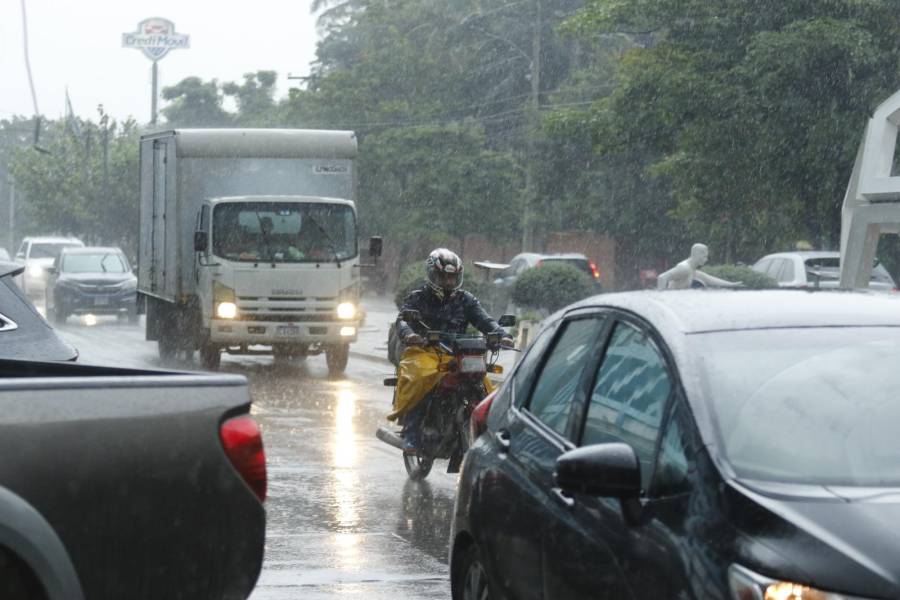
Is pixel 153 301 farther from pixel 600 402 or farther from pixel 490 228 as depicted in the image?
pixel 490 228

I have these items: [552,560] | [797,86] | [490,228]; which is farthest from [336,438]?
[490,228]

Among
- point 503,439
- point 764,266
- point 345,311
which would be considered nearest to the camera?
point 503,439

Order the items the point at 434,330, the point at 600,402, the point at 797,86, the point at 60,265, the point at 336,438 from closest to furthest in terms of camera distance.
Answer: the point at 600,402, the point at 434,330, the point at 336,438, the point at 797,86, the point at 60,265

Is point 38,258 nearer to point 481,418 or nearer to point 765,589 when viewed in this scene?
point 481,418

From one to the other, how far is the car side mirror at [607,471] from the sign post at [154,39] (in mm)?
102461

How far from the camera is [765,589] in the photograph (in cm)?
Answer: 362

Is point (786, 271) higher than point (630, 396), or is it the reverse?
point (630, 396)

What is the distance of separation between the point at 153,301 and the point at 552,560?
2013 cm

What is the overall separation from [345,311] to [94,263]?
15.2m

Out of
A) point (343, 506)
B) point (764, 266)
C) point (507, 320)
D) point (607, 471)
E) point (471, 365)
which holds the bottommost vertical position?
point (343, 506)

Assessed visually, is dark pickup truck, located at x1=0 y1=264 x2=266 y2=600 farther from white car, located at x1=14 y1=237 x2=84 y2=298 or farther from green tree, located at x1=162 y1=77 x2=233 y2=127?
green tree, located at x1=162 y1=77 x2=233 y2=127

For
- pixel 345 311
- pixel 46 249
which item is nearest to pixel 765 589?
pixel 345 311

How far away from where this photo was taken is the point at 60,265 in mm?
34750

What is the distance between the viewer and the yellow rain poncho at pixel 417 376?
11.1m
